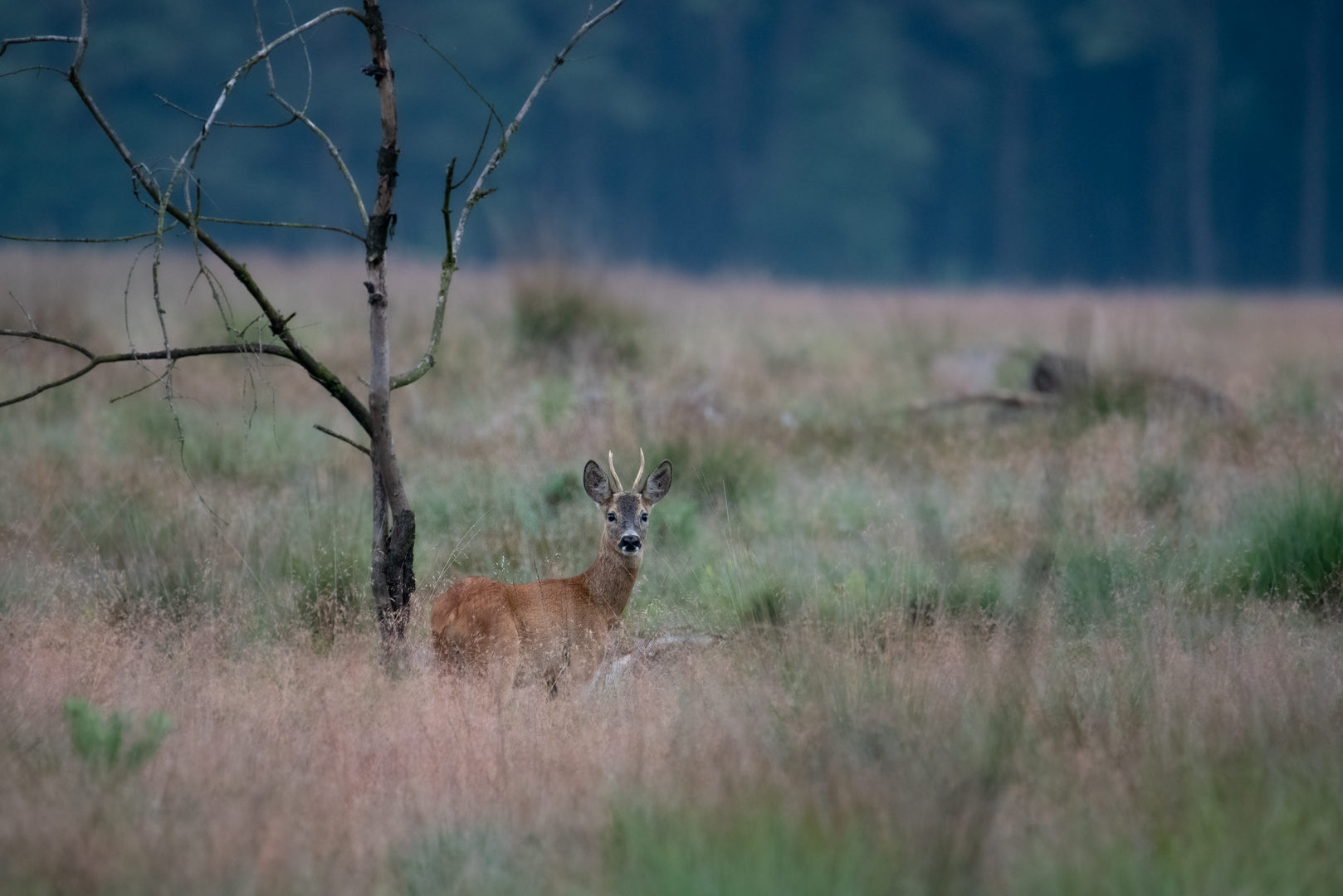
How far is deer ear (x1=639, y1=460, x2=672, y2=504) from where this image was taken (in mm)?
5633

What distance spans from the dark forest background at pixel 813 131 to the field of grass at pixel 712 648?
28135mm

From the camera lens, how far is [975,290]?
2616cm

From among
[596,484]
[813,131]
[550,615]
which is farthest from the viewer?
[813,131]

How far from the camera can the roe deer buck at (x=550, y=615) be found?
16.0 ft

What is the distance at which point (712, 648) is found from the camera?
5176 millimetres

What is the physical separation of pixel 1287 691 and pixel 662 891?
2202mm

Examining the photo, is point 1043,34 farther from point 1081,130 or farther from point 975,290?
point 975,290

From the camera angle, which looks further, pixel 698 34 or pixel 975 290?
pixel 698 34

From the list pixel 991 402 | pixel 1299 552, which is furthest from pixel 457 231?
pixel 991 402

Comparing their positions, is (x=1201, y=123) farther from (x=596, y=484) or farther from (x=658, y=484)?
(x=596, y=484)

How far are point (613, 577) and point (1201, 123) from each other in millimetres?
38772

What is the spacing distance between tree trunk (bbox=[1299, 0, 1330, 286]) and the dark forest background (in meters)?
0.11

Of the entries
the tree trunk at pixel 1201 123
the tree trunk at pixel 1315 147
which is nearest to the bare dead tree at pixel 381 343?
the tree trunk at pixel 1201 123

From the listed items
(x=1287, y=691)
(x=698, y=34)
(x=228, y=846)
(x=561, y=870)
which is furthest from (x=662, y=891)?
(x=698, y=34)
